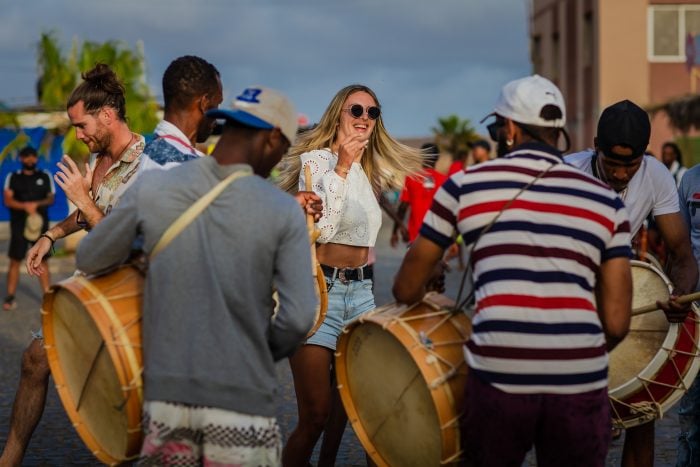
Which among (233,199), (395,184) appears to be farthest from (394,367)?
(395,184)

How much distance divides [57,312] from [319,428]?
171 cm

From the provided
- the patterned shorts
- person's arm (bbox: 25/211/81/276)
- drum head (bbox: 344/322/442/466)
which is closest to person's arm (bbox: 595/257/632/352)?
drum head (bbox: 344/322/442/466)

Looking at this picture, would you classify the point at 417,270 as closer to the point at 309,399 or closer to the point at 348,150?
the point at 309,399

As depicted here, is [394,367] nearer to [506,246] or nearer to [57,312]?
[506,246]

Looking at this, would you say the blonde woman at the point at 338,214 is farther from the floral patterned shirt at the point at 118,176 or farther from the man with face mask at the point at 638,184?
the man with face mask at the point at 638,184

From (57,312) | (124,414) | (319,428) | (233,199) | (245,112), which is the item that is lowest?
(319,428)

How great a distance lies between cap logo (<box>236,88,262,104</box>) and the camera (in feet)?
13.8

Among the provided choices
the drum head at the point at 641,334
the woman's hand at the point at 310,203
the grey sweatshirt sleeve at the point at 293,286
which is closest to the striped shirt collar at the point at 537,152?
the grey sweatshirt sleeve at the point at 293,286

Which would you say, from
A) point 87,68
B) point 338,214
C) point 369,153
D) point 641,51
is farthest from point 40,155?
point 641,51

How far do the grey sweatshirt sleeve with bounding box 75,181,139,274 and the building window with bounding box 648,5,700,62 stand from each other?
38.3 metres

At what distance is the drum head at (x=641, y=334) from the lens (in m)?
5.22

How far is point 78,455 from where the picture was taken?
285 inches

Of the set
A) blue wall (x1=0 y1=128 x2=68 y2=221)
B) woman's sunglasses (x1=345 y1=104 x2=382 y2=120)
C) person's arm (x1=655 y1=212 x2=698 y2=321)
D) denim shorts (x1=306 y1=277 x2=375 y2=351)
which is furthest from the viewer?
blue wall (x1=0 y1=128 x2=68 y2=221)

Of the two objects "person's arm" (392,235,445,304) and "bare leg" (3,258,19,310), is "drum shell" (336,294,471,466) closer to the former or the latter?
"person's arm" (392,235,445,304)
